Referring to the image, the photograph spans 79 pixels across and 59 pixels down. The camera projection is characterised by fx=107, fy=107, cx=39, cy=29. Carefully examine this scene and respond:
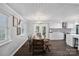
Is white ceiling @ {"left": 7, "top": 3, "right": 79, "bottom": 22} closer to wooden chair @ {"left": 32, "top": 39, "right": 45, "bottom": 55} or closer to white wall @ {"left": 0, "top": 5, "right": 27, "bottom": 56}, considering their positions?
white wall @ {"left": 0, "top": 5, "right": 27, "bottom": 56}

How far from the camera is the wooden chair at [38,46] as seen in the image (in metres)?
4.57

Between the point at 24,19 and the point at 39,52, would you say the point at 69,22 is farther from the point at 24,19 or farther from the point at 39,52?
the point at 39,52

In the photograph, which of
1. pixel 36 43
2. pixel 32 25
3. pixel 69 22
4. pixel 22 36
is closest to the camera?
pixel 36 43

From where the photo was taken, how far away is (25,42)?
21.0 feet

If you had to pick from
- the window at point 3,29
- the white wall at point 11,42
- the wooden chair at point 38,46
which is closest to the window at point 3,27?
the window at point 3,29

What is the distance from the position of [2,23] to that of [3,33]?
37 cm

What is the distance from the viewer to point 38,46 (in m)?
4.62

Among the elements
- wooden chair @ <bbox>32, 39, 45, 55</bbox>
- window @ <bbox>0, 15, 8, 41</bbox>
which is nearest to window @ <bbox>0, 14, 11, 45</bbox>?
window @ <bbox>0, 15, 8, 41</bbox>

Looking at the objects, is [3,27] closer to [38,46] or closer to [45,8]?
Result: [45,8]

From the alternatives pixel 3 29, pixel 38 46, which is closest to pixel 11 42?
pixel 3 29

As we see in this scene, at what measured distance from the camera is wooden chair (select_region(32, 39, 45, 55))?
4.57 metres

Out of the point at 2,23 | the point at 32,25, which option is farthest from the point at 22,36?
the point at 2,23

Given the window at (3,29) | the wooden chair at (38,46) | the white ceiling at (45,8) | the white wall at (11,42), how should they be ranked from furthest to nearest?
1. the wooden chair at (38,46)
2. the window at (3,29)
3. the white wall at (11,42)
4. the white ceiling at (45,8)

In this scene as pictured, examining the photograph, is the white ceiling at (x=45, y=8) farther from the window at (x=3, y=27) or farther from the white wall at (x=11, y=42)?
the window at (x=3, y=27)
